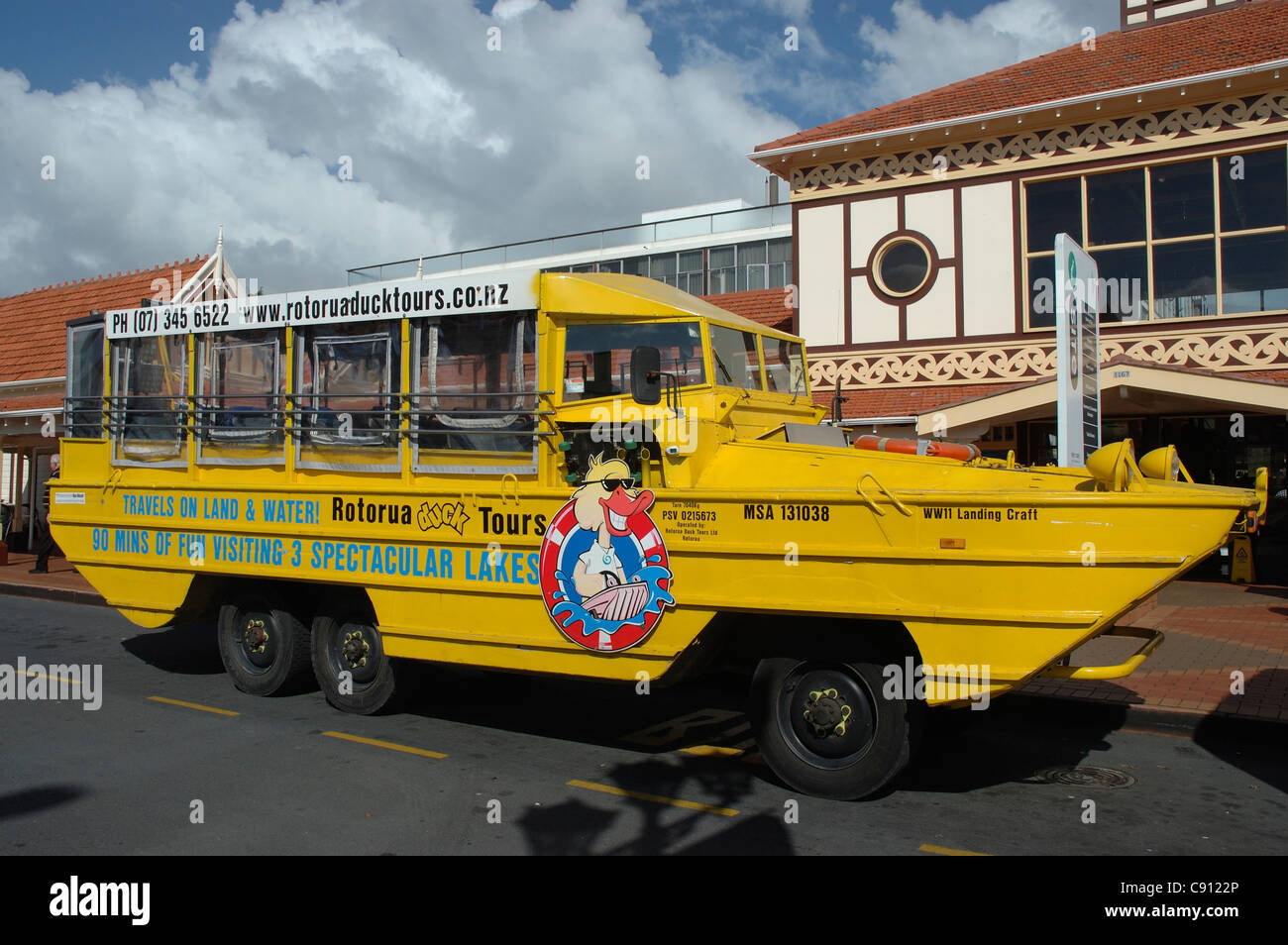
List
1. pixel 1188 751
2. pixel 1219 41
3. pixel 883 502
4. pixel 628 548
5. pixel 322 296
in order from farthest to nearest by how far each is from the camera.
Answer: pixel 1219 41
pixel 322 296
pixel 1188 751
pixel 628 548
pixel 883 502

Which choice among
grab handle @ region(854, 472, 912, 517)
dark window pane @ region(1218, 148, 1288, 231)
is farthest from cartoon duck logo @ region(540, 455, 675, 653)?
dark window pane @ region(1218, 148, 1288, 231)

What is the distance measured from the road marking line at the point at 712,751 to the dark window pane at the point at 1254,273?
10.6m

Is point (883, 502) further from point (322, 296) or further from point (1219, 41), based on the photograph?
point (1219, 41)

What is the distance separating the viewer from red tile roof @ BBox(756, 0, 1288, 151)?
13.1 m

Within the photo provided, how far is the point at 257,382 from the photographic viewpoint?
24.6ft

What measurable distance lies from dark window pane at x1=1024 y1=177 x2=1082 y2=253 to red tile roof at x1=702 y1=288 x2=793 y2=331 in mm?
3856

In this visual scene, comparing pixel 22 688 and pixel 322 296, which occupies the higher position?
pixel 322 296

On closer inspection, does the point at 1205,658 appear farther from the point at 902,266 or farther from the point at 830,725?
the point at 902,266

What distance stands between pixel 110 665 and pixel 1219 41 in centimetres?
1571

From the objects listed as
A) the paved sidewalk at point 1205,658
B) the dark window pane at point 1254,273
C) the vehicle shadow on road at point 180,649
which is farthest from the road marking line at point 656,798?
the dark window pane at point 1254,273

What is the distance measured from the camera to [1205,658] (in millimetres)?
8836

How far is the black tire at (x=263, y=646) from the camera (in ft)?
24.7
